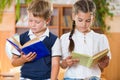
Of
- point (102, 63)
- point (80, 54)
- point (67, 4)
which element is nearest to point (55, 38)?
point (80, 54)

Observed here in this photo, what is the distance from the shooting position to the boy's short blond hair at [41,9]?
5.97 ft

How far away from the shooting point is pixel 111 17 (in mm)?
4953

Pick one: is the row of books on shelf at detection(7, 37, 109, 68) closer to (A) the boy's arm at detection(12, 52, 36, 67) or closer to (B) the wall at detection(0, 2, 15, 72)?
(A) the boy's arm at detection(12, 52, 36, 67)

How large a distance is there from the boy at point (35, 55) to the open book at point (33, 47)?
0.08 feet

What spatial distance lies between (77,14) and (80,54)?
0.27 meters

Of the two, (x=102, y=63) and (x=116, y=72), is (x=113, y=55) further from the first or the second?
(x=102, y=63)

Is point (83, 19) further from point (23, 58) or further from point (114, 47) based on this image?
point (114, 47)

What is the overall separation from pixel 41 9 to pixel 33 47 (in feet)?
0.81

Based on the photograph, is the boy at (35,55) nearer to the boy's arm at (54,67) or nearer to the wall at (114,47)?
the boy's arm at (54,67)

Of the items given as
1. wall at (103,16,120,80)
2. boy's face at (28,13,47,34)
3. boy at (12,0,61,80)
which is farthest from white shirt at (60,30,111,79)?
wall at (103,16,120,80)

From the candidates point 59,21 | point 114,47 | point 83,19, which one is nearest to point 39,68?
point 83,19

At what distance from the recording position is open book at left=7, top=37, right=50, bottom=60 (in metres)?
1.78

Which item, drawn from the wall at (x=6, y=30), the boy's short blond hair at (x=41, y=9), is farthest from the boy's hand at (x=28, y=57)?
the wall at (x=6, y=30)

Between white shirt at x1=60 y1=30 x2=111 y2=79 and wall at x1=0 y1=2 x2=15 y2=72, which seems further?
wall at x1=0 y1=2 x2=15 y2=72
